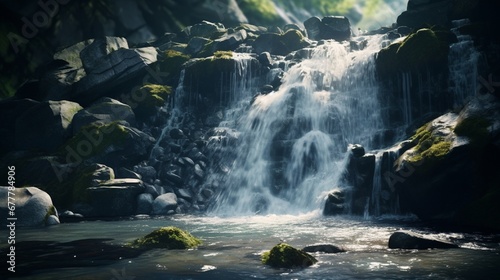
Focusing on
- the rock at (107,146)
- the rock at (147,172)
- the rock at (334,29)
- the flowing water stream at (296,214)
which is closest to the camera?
the flowing water stream at (296,214)

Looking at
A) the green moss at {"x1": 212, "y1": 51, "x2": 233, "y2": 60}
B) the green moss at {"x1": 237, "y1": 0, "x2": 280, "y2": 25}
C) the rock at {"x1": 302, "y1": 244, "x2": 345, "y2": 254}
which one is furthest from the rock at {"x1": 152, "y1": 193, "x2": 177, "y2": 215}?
the green moss at {"x1": 237, "y1": 0, "x2": 280, "y2": 25}

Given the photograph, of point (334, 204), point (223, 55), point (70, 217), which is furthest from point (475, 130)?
point (223, 55)

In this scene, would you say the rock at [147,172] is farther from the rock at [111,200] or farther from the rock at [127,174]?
the rock at [111,200]

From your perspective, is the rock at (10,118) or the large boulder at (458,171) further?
the rock at (10,118)

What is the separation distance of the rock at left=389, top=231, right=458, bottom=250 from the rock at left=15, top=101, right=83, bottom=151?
2870 centimetres

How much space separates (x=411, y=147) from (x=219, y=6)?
5704 centimetres

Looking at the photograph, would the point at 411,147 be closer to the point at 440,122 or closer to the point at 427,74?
the point at 440,122

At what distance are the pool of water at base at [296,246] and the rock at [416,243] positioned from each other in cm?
33

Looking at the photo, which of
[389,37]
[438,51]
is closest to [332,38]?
[389,37]

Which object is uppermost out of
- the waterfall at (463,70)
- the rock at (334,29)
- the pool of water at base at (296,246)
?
the rock at (334,29)

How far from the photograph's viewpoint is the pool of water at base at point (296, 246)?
368 inches

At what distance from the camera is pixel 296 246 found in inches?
521

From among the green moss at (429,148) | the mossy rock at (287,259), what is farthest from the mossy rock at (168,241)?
the green moss at (429,148)

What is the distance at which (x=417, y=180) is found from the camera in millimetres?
18438
